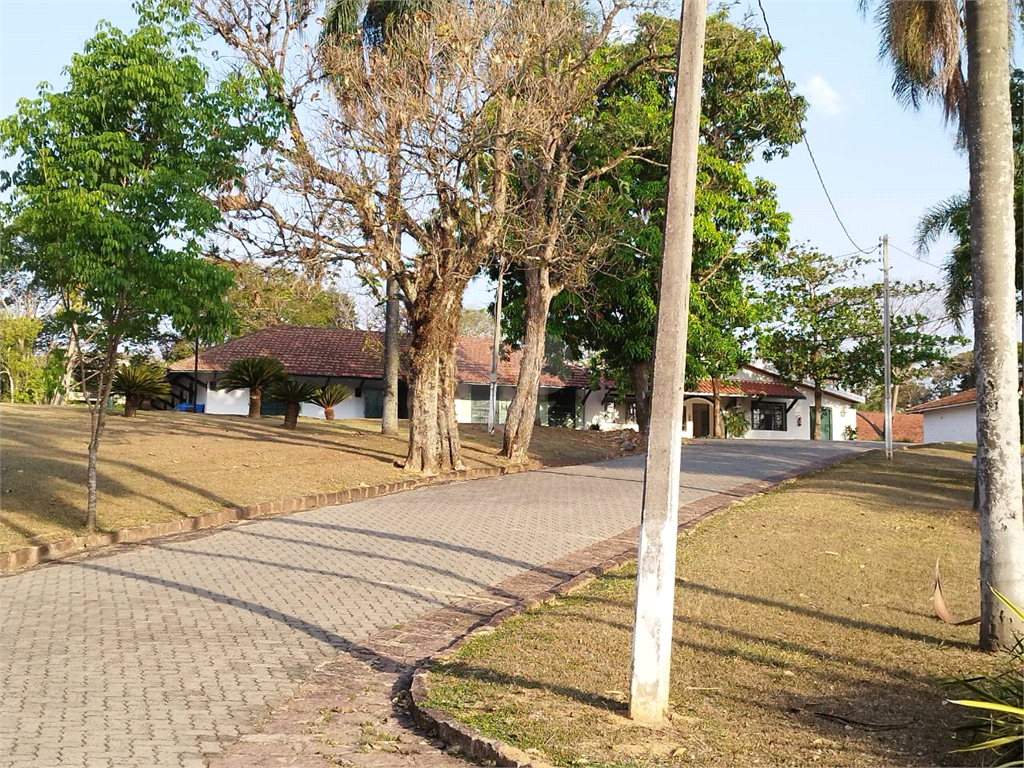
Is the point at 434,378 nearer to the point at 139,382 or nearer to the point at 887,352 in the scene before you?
the point at 139,382

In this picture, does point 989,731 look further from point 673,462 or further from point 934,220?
→ point 934,220

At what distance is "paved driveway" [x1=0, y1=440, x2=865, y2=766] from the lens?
578cm

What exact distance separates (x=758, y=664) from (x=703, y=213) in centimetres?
2278

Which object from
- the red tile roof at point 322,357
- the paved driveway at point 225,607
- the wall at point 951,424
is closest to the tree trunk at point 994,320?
the paved driveway at point 225,607

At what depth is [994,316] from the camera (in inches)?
276

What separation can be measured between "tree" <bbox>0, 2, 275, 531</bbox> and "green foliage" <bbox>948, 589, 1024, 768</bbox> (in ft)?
33.5

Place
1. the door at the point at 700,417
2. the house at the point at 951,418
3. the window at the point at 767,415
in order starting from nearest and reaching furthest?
1. the house at the point at 951,418
2. the door at the point at 700,417
3. the window at the point at 767,415

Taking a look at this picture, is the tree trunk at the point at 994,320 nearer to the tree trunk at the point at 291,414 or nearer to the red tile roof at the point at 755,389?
the tree trunk at the point at 291,414

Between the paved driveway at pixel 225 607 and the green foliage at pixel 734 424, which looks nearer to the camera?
the paved driveway at pixel 225 607

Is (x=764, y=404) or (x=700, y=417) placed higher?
(x=764, y=404)

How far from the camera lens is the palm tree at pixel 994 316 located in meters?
6.87

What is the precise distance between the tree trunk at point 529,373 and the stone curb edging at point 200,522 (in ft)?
12.0

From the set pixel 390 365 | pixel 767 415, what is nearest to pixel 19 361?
pixel 390 365

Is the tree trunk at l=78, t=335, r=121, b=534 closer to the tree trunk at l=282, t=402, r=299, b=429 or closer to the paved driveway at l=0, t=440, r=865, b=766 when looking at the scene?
the paved driveway at l=0, t=440, r=865, b=766
